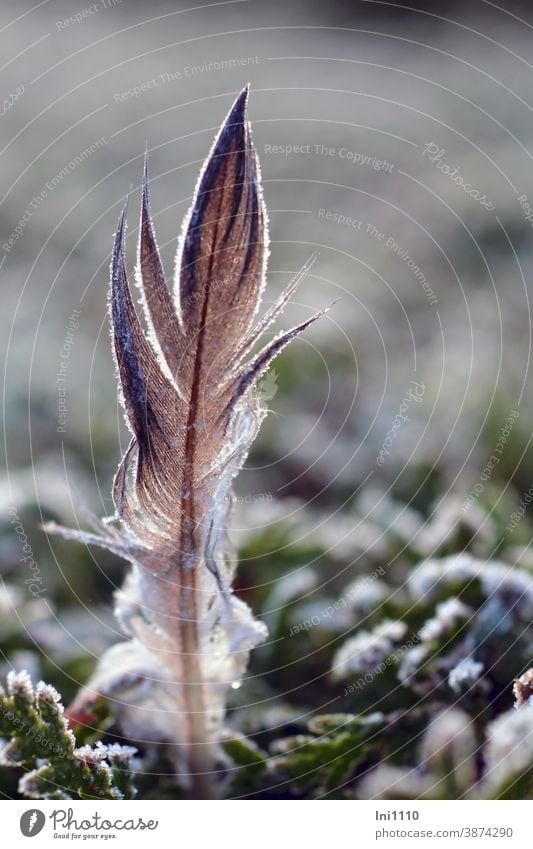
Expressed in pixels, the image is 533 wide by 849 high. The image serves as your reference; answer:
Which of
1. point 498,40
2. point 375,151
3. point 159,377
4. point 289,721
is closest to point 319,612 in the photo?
point 289,721

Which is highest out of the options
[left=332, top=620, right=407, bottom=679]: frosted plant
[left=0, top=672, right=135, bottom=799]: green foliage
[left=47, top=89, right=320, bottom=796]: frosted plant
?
[left=47, top=89, right=320, bottom=796]: frosted plant

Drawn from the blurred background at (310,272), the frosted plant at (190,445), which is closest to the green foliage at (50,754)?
the frosted plant at (190,445)

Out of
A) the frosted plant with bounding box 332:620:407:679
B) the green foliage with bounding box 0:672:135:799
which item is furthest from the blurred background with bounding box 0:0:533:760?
the green foliage with bounding box 0:672:135:799

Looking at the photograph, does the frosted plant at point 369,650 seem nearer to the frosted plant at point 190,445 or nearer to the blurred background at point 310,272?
the blurred background at point 310,272

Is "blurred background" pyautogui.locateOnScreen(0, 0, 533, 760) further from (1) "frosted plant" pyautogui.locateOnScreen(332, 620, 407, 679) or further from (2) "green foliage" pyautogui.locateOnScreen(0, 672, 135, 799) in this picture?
(2) "green foliage" pyautogui.locateOnScreen(0, 672, 135, 799)

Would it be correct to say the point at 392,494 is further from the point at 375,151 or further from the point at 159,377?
the point at 375,151

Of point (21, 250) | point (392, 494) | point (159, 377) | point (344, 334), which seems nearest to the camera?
point (159, 377)
